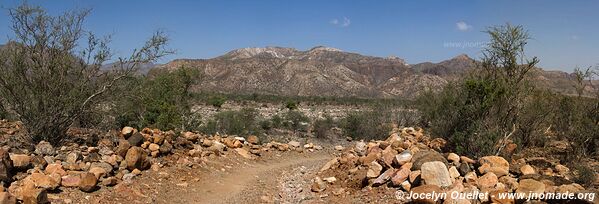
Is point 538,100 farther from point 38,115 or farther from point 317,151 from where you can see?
point 38,115

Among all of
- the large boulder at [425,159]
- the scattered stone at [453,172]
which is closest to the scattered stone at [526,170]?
the scattered stone at [453,172]

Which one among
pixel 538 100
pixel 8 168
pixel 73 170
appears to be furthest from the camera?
pixel 538 100

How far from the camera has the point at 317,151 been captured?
1777 centimetres

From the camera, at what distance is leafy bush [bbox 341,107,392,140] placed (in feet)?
83.3

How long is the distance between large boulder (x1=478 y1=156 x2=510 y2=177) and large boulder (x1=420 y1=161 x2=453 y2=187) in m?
0.84

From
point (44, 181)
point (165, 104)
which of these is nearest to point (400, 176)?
point (44, 181)

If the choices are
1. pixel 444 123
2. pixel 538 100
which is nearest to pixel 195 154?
pixel 444 123

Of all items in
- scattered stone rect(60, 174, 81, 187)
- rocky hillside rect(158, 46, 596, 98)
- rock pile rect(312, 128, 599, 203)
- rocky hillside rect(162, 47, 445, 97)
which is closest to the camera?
rock pile rect(312, 128, 599, 203)

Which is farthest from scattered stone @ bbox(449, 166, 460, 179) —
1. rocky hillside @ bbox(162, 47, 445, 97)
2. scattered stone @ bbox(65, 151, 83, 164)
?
rocky hillside @ bbox(162, 47, 445, 97)

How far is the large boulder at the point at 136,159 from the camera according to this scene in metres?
9.35

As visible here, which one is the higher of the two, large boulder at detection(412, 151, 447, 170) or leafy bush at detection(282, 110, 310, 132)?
large boulder at detection(412, 151, 447, 170)

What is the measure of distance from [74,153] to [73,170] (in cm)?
59

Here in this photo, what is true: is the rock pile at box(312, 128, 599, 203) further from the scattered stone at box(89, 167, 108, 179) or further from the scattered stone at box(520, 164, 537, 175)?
the scattered stone at box(89, 167, 108, 179)

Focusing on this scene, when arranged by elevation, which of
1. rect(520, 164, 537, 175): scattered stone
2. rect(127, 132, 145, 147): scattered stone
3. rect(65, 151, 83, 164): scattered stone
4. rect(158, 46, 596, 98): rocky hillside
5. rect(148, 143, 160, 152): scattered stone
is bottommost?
rect(520, 164, 537, 175): scattered stone
